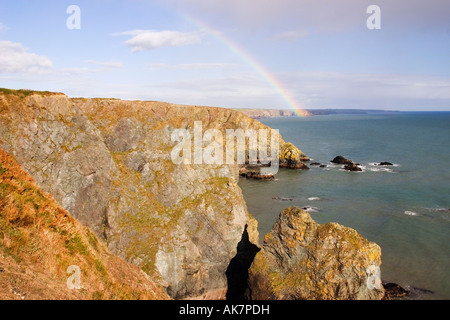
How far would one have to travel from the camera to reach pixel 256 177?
8750 cm

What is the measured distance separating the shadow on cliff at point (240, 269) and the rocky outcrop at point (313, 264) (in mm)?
5588

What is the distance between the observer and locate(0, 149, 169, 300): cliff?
11398 mm

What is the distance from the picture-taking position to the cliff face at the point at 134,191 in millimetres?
34062

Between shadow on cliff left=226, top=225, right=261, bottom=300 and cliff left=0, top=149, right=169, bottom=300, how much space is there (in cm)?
1922

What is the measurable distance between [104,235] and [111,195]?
5039 mm

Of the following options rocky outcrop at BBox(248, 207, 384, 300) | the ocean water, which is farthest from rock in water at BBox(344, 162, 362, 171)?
rocky outcrop at BBox(248, 207, 384, 300)

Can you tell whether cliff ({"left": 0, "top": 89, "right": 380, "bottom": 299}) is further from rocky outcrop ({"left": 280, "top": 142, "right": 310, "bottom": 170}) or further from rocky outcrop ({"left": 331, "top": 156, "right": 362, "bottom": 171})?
rocky outcrop ({"left": 331, "top": 156, "right": 362, "bottom": 171})

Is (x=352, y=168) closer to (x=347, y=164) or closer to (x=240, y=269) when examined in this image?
(x=347, y=164)

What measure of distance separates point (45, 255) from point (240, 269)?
2724 cm

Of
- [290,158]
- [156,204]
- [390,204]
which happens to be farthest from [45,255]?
[290,158]

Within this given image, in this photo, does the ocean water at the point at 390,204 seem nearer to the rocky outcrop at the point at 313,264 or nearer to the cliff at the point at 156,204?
the rocky outcrop at the point at 313,264
